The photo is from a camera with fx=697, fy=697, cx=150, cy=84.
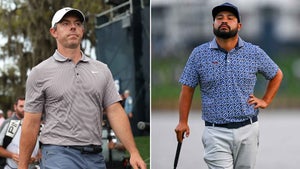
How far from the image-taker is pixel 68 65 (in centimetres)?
384

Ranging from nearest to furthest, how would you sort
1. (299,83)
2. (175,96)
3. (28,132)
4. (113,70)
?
1. (28,132)
2. (299,83)
3. (175,96)
4. (113,70)

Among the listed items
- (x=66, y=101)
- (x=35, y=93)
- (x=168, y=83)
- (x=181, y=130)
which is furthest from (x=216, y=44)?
(x=35, y=93)

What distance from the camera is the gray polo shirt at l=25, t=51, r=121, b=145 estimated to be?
3754 mm

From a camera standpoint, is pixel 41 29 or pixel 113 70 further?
pixel 41 29

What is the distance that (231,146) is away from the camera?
435 cm

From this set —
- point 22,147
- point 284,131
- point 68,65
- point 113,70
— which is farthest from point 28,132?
point 113,70

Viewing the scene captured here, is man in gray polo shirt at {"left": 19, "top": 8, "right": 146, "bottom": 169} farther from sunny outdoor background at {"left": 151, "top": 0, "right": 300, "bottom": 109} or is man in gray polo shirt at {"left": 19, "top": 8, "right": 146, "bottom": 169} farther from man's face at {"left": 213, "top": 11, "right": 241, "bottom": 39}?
man's face at {"left": 213, "top": 11, "right": 241, "bottom": 39}

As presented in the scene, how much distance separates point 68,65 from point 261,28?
50.1 inches

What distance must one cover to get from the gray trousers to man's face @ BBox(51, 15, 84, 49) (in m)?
1.06

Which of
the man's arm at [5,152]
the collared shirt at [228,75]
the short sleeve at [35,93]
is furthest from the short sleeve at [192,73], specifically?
the man's arm at [5,152]

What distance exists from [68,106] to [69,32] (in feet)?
1.39

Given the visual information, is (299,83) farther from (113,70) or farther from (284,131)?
(113,70)

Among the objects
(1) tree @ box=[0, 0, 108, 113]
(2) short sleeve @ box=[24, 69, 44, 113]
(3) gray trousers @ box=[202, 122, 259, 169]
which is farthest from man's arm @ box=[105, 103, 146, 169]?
(1) tree @ box=[0, 0, 108, 113]

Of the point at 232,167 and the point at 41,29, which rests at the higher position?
the point at 41,29
